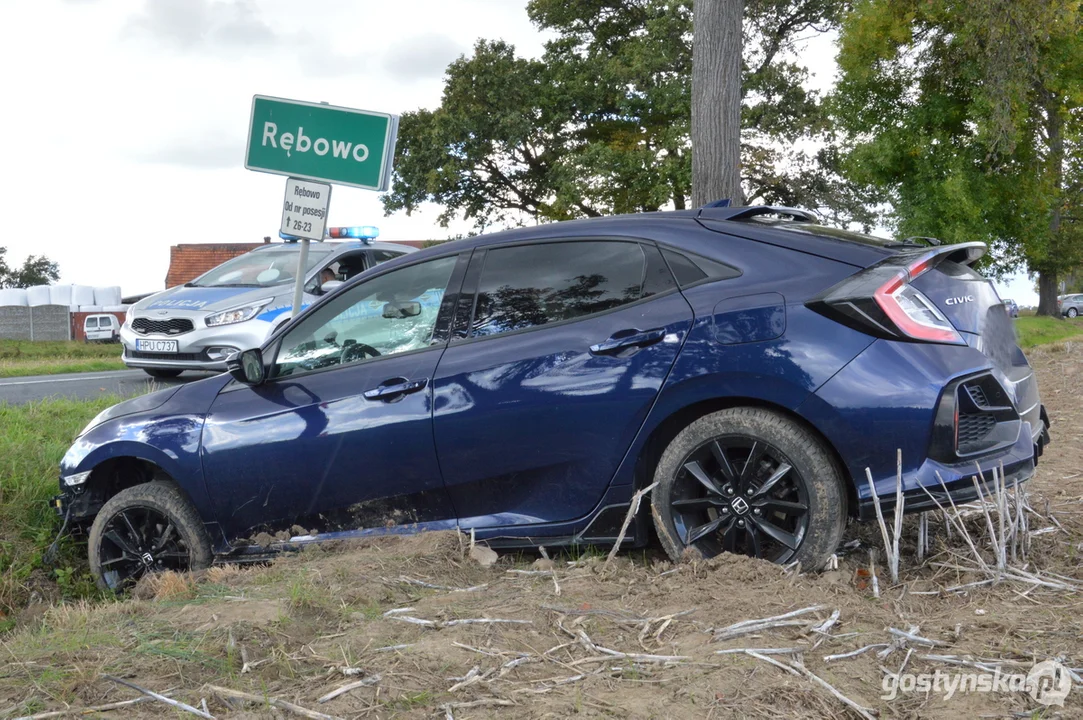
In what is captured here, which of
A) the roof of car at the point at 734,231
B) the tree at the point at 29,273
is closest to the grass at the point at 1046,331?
the roof of car at the point at 734,231

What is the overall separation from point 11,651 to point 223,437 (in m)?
1.63

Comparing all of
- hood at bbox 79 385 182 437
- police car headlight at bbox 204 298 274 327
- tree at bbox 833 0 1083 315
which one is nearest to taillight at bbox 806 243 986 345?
hood at bbox 79 385 182 437

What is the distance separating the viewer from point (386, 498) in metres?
4.79

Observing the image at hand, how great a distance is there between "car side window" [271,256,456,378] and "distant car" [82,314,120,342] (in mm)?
32357

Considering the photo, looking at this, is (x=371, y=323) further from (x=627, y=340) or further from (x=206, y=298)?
(x=206, y=298)

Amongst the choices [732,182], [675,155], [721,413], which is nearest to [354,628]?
[721,413]

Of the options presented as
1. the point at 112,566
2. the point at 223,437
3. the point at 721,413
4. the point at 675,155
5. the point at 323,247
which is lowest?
the point at 112,566

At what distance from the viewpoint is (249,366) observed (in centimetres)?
509

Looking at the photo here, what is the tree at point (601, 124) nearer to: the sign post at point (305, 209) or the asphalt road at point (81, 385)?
the asphalt road at point (81, 385)

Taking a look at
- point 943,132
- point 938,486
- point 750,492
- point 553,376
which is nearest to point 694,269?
point 553,376

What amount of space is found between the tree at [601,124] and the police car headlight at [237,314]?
1987 cm

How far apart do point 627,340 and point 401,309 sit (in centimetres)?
122

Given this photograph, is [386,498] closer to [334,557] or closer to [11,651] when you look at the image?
[334,557]

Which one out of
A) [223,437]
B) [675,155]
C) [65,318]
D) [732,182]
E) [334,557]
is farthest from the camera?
[65,318]
